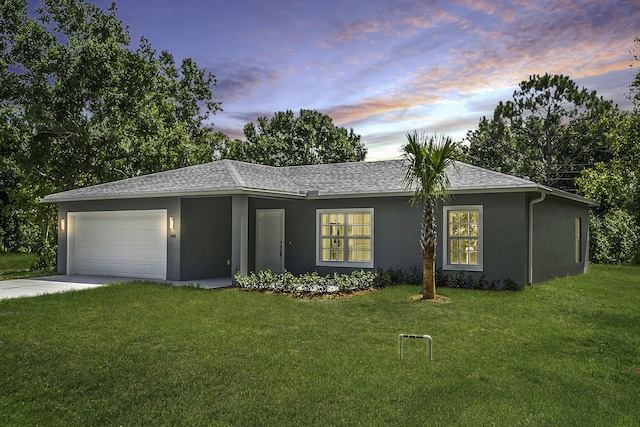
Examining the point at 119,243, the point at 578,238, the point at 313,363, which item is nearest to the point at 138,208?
the point at 119,243

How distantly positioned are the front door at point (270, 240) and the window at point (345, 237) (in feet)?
4.38

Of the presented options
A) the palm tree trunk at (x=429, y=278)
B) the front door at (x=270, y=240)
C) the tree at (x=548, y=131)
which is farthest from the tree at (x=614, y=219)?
the front door at (x=270, y=240)

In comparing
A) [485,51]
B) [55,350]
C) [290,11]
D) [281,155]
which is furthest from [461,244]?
[281,155]

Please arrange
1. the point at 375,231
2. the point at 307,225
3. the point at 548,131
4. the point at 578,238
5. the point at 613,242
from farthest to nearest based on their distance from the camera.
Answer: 1. the point at 548,131
2. the point at 613,242
3. the point at 578,238
4. the point at 307,225
5. the point at 375,231

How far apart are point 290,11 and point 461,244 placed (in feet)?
27.3

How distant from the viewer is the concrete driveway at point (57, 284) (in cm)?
1186

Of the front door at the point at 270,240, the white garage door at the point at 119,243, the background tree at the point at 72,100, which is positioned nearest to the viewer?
the white garage door at the point at 119,243

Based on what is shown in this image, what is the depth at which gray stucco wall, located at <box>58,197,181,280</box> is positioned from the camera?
46.0 feet

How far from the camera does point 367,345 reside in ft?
22.9

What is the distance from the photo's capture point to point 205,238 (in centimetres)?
1498

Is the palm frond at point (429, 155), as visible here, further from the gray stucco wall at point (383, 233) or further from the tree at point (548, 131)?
the tree at point (548, 131)

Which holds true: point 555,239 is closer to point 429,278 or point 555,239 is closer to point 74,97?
point 429,278

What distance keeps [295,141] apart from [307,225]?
968 inches

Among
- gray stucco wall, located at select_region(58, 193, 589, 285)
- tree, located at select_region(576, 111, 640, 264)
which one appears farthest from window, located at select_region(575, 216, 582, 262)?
tree, located at select_region(576, 111, 640, 264)
